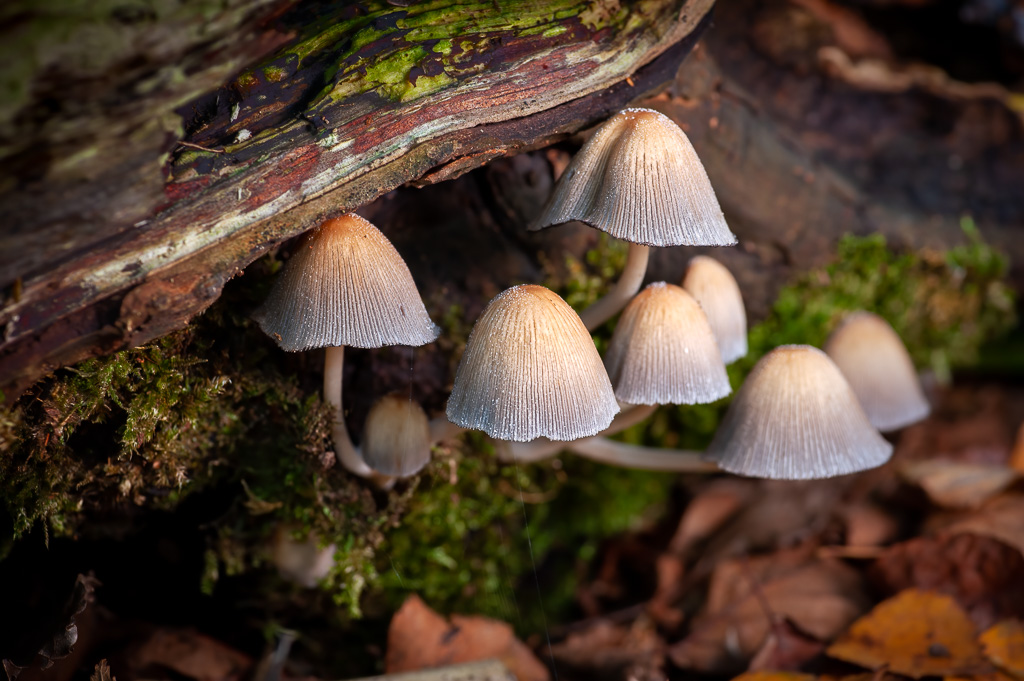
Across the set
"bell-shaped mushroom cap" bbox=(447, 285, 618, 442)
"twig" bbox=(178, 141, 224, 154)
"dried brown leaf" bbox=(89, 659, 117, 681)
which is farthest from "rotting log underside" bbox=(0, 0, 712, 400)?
"dried brown leaf" bbox=(89, 659, 117, 681)

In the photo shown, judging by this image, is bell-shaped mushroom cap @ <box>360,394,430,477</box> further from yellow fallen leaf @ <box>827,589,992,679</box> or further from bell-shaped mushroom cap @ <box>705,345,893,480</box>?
yellow fallen leaf @ <box>827,589,992,679</box>

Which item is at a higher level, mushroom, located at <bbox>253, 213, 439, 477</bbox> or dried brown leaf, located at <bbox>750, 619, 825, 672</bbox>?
mushroom, located at <bbox>253, 213, 439, 477</bbox>

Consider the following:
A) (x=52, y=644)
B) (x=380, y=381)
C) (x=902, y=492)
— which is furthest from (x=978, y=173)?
(x=52, y=644)

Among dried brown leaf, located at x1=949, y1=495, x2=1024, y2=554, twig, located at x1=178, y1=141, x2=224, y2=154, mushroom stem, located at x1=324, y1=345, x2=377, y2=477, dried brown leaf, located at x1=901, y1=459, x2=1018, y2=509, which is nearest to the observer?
twig, located at x1=178, y1=141, x2=224, y2=154

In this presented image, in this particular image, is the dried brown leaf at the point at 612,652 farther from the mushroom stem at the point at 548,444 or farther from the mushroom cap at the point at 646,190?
the mushroom cap at the point at 646,190

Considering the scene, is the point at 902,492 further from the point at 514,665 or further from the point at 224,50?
the point at 224,50

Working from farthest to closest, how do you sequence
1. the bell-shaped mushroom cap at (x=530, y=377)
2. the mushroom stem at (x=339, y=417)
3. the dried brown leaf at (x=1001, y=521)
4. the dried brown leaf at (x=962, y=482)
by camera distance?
1. the dried brown leaf at (x=962, y=482)
2. the dried brown leaf at (x=1001, y=521)
3. the mushroom stem at (x=339, y=417)
4. the bell-shaped mushroom cap at (x=530, y=377)

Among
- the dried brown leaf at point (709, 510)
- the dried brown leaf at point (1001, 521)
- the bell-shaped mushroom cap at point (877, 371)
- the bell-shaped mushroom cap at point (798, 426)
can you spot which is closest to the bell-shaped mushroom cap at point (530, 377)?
the bell-shaped mushroom cap at point (798, 426)
